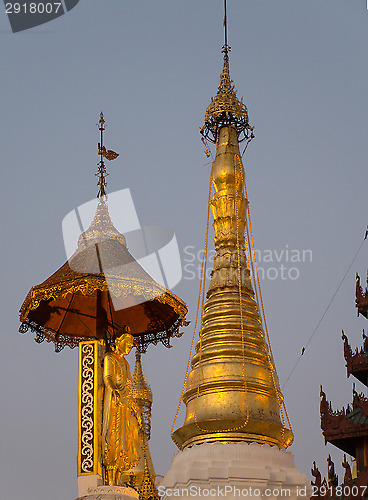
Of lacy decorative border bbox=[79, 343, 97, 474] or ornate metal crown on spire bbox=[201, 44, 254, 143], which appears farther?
ornate metal crown on spire bbox=[201, 44, 254, 143]

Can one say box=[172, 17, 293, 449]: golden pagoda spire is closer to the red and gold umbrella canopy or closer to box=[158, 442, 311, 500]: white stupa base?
box=[158, 442, 311, 500]: white stupa base

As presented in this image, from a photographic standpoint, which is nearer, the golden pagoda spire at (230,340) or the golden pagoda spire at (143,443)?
the golden pagoda spire at (230,340)

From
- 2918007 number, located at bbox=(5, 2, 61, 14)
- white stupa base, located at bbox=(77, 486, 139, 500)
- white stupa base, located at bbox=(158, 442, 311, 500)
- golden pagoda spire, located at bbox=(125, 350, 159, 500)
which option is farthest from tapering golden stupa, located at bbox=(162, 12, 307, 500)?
2918007 number, located at bbox=(5, 2, 61, 14)

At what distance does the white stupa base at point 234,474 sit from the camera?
19.2m

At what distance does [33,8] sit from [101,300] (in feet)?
17.6

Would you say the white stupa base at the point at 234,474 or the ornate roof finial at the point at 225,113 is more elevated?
the ornate roof finial at the point at 225,113

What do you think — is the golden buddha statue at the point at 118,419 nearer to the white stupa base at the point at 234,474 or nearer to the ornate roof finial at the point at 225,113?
the white stupa base at the point at 234,474

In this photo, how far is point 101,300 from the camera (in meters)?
17.3

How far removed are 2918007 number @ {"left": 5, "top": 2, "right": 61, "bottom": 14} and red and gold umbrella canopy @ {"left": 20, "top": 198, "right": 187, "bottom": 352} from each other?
3.61m

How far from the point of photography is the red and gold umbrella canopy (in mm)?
15891

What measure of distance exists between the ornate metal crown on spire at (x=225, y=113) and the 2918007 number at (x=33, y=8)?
7.92m

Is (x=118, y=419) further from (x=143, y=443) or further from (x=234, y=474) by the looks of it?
(x=143, y=443)

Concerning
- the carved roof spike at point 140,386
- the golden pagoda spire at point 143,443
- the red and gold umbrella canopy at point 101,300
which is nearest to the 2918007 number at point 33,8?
the red and gold umbrella canopy at point 101,300

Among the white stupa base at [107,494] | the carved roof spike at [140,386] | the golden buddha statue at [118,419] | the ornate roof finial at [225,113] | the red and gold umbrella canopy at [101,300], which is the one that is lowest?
the white stupa base at [107,494]
